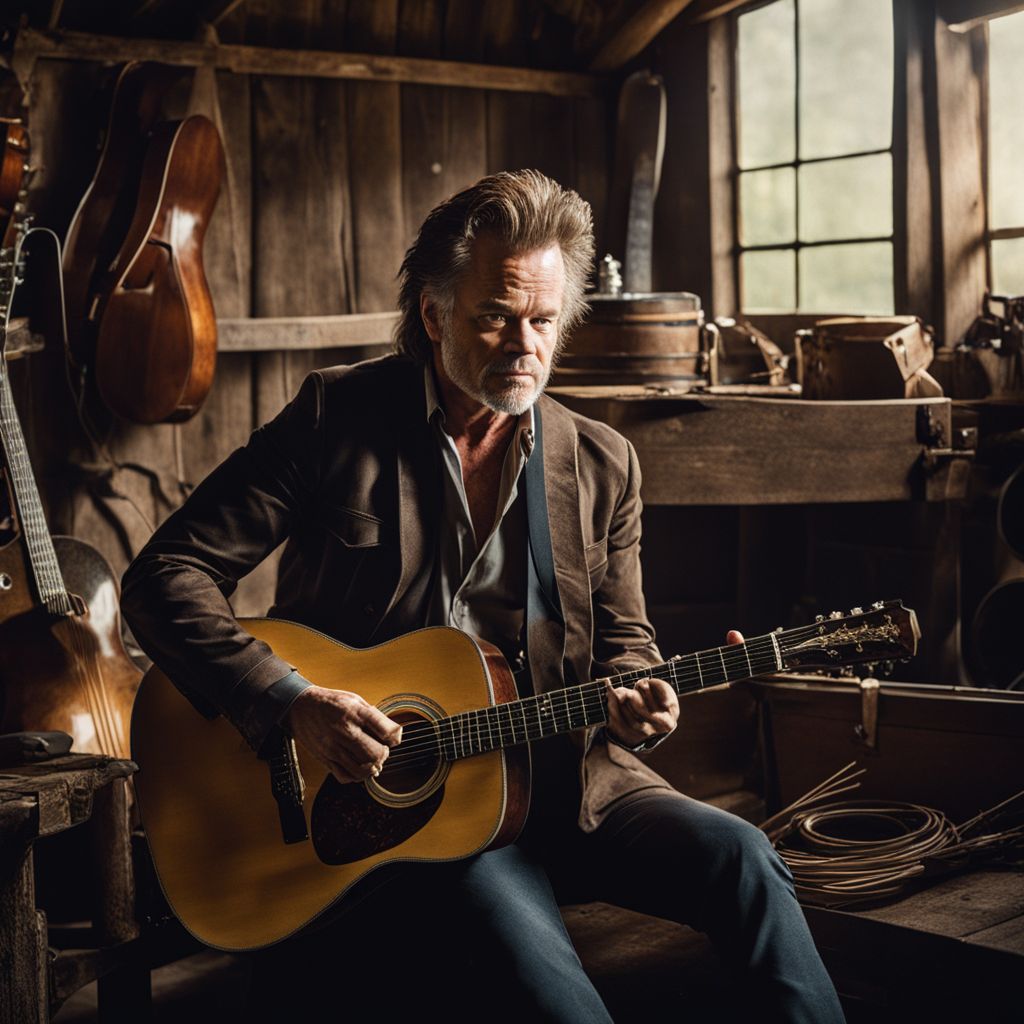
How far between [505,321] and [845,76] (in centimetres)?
245

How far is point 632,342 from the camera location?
399cm

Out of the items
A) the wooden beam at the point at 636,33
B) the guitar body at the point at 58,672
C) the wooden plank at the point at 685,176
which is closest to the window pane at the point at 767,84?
the wooden plank at the point at 685,176

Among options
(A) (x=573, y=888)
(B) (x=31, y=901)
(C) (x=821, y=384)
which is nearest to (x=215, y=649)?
(B) (x=31, y=901)

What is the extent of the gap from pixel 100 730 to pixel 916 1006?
202cm

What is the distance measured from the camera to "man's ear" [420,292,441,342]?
2.77 m

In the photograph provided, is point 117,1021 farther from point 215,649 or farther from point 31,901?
point 215,649

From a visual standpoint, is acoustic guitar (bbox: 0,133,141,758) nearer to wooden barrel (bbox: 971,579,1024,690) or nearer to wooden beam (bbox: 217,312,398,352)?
wooden beam (bbox: 217,312,398,352)

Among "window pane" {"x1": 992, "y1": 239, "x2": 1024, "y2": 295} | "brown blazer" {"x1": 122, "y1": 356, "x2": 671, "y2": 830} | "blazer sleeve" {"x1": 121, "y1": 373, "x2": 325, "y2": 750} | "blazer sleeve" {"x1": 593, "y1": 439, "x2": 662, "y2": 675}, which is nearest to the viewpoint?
"blazer sleeve" {"x1": 121, "y1": 373, "x2": 325, "y2": 750}

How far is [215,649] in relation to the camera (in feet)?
8.15

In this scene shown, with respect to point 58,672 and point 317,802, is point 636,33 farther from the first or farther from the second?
point 317,802

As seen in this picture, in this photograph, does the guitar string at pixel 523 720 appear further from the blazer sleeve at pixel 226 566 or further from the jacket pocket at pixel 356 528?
the jacket pocket at pixel 356 528

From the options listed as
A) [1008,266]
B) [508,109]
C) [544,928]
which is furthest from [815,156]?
[544,928]

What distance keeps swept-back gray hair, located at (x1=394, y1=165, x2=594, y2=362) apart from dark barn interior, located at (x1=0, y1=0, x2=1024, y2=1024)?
2.92ft

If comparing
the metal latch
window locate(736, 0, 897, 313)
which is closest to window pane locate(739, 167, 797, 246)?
window locate(736, 0, 897, 313)
